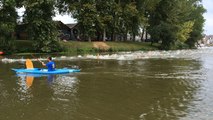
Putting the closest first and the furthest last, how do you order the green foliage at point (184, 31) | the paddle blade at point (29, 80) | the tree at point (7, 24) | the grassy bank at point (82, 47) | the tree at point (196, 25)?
the paddle blade at point (29, 80) < the tree at point (7, 24) < the grassy bank at point (82, 47) < the green foliage at point (184, 31) < the tree at point (196, 25)

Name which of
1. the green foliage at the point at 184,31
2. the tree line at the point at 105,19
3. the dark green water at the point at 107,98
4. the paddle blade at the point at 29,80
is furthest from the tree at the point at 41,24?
the green foliage at the point at 184,31

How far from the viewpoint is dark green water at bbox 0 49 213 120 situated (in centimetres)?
1422

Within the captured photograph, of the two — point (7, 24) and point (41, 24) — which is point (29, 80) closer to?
point (7, 24)

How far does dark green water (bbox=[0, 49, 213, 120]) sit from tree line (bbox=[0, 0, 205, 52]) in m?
31.9

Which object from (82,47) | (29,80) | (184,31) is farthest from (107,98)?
(184,31)

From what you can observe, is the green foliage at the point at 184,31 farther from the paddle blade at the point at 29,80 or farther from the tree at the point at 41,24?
the paddle blade at the point at 29,80

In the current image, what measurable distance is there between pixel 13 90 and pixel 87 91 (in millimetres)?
4283

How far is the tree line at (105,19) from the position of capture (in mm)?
56031

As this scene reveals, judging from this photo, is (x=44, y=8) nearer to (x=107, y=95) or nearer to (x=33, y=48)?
(x=33, y=48)

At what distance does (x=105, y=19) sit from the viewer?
70375 millimetres

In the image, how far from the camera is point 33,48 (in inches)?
2314

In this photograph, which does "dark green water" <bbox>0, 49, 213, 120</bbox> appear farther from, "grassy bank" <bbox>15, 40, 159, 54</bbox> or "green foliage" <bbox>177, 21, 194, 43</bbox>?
"green foliage" <bbox>177, 21, 194, 43</bbox>

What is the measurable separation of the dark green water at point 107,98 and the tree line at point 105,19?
1254 inches

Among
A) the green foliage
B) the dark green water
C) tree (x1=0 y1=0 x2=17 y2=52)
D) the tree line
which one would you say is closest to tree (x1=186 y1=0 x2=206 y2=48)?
the tree line
